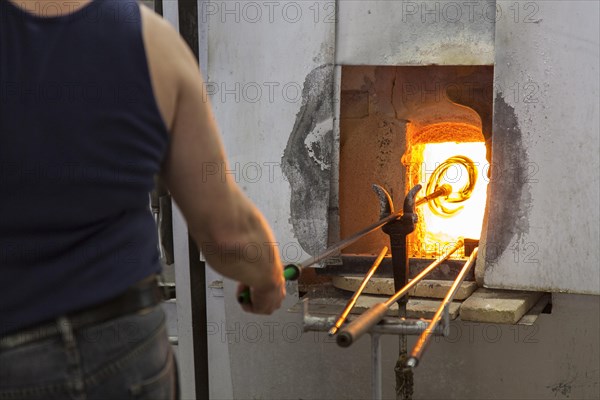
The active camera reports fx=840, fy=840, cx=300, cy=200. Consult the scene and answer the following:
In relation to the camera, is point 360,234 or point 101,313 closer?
point 101,313

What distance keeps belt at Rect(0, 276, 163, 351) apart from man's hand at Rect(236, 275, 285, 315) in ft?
0.77

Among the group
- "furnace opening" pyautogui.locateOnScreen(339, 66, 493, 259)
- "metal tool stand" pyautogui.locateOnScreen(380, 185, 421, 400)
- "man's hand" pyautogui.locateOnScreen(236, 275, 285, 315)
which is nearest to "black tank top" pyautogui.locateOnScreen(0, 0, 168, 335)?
"man's hand" pyautogui.locateOnScreen(236, 275, 285, 315)

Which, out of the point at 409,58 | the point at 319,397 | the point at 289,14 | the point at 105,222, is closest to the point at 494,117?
the point at 409,58

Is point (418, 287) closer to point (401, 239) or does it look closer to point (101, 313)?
point (401, 239)

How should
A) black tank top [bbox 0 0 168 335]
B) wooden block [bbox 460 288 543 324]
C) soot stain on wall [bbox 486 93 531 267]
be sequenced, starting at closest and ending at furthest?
black tank top [bbox 0 0 168 335], wooden block [bbox 460 288 543 324], soot stain on wall [bbox 486 93 531 267]

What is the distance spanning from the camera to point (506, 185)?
2143mm

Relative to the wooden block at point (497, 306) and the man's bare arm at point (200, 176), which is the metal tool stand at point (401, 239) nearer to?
the wooden block at point (497, 306)

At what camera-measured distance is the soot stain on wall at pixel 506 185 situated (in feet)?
6.97

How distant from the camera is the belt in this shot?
1.10m

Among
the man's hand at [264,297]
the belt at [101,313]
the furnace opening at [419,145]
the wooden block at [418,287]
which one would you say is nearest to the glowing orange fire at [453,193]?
the furnace opening at [419,145]

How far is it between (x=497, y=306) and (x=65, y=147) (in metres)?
1.26

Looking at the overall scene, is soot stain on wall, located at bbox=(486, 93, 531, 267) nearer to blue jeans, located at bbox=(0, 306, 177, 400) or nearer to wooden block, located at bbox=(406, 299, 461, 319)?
wooden block, located at bbox=(406, 299, 461, 319)

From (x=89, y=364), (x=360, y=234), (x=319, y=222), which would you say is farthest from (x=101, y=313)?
(x=319, y=222)

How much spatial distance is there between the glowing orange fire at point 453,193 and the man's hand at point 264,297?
49.1 inches
